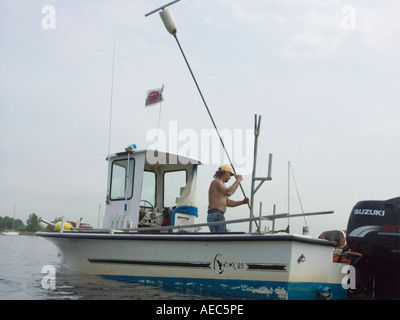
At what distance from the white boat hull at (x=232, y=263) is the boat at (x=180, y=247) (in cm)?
1

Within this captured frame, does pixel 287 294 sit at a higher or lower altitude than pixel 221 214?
lower

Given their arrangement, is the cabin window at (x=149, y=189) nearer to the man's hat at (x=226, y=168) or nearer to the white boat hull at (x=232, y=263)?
the white boat hull at (x=232, y=263)

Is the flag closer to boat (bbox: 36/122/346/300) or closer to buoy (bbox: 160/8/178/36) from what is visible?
boat (bbox: 36/122/346/300)

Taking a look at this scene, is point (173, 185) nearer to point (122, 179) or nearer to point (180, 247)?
point (122, 179)

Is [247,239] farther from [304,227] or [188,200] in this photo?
[188,200]

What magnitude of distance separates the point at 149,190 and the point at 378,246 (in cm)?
456

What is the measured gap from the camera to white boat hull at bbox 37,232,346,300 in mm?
6039

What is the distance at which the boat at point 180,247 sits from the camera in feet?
20.0

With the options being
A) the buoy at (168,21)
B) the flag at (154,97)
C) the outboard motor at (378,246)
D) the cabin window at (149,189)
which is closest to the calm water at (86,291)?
the cabin window at (149,189)

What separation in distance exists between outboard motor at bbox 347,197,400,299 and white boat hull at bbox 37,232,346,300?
373 millimetres

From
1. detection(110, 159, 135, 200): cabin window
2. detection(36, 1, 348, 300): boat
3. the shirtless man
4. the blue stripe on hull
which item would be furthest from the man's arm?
detection(110, 159, 135, 200): cabin window
